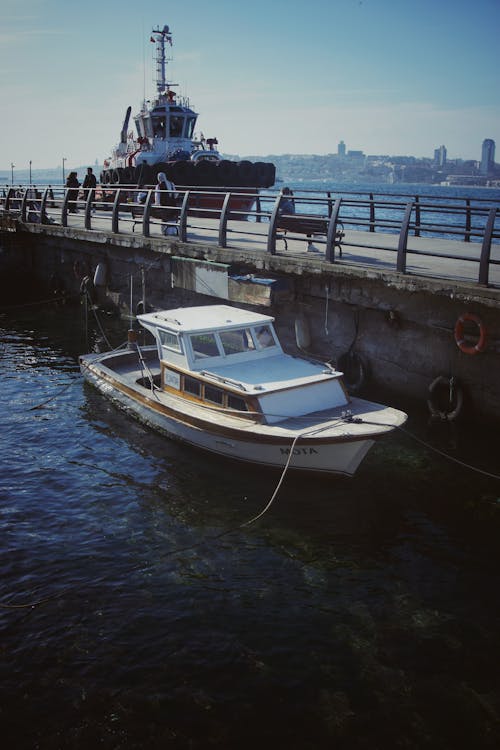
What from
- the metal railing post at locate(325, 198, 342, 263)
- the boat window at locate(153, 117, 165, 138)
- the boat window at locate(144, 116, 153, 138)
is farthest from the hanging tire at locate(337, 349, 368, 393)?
the boat window at locate(144, 116, 153, 138)

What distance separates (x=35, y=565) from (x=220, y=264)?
955cm

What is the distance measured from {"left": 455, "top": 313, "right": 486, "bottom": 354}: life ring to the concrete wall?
15cm

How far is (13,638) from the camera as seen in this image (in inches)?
287

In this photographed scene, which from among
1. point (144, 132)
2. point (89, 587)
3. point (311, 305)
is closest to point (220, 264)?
point (311, 305)

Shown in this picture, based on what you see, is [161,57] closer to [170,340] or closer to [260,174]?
[260,174]

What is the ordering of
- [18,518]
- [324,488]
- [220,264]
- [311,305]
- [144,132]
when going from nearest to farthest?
[18,518] → [324,488] → [311,305] → [220,264] → [144,132]

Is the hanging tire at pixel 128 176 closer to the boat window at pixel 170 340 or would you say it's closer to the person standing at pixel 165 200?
the person standing at pixel 165 200

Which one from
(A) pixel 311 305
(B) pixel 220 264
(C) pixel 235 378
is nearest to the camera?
(C) pixel 235 378

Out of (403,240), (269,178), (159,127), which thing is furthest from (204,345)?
(159,127)

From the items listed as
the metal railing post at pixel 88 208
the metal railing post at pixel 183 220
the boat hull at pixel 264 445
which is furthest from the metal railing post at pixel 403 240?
the metal railing post at pixel 88 208

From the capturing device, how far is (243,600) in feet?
26.1

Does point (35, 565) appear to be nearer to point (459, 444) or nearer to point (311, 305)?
point (459, 444)

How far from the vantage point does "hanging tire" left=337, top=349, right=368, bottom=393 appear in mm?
14102

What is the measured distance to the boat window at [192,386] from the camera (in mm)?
12062
